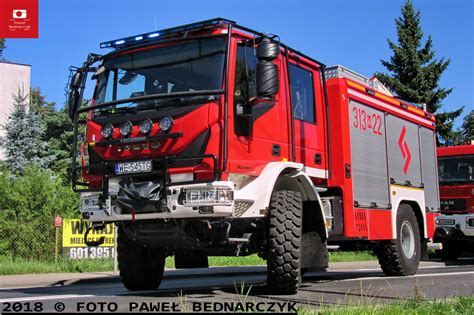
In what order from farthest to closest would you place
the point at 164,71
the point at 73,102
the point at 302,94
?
the point at 302,94 → the point at 73,102 → the point at 164,71

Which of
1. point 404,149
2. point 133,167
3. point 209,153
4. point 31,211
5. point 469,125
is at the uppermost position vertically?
point 469,125

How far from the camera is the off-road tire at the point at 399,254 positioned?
11297 millimetres

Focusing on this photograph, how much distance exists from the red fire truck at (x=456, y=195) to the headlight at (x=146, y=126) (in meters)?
11.6

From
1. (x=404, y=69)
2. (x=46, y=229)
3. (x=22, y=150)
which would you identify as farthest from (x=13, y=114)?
(x=404, y=69)

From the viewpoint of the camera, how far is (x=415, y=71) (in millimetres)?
37719

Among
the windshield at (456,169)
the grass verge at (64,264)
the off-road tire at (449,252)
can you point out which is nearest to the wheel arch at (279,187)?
the grass verge at (64,264)

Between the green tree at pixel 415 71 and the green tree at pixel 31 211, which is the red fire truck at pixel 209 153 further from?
the green tree at pixel 415 71

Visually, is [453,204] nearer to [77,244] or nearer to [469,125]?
[77,244]

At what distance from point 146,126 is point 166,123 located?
0.28 m

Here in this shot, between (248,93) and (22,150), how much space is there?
3136cm

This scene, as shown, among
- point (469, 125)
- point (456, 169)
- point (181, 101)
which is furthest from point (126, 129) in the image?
point (469, 125)

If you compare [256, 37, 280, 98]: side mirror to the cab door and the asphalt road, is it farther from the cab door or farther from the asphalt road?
the asphalt road

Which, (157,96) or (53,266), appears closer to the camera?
(157,96)

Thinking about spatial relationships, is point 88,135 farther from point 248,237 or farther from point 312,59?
point 312,59
